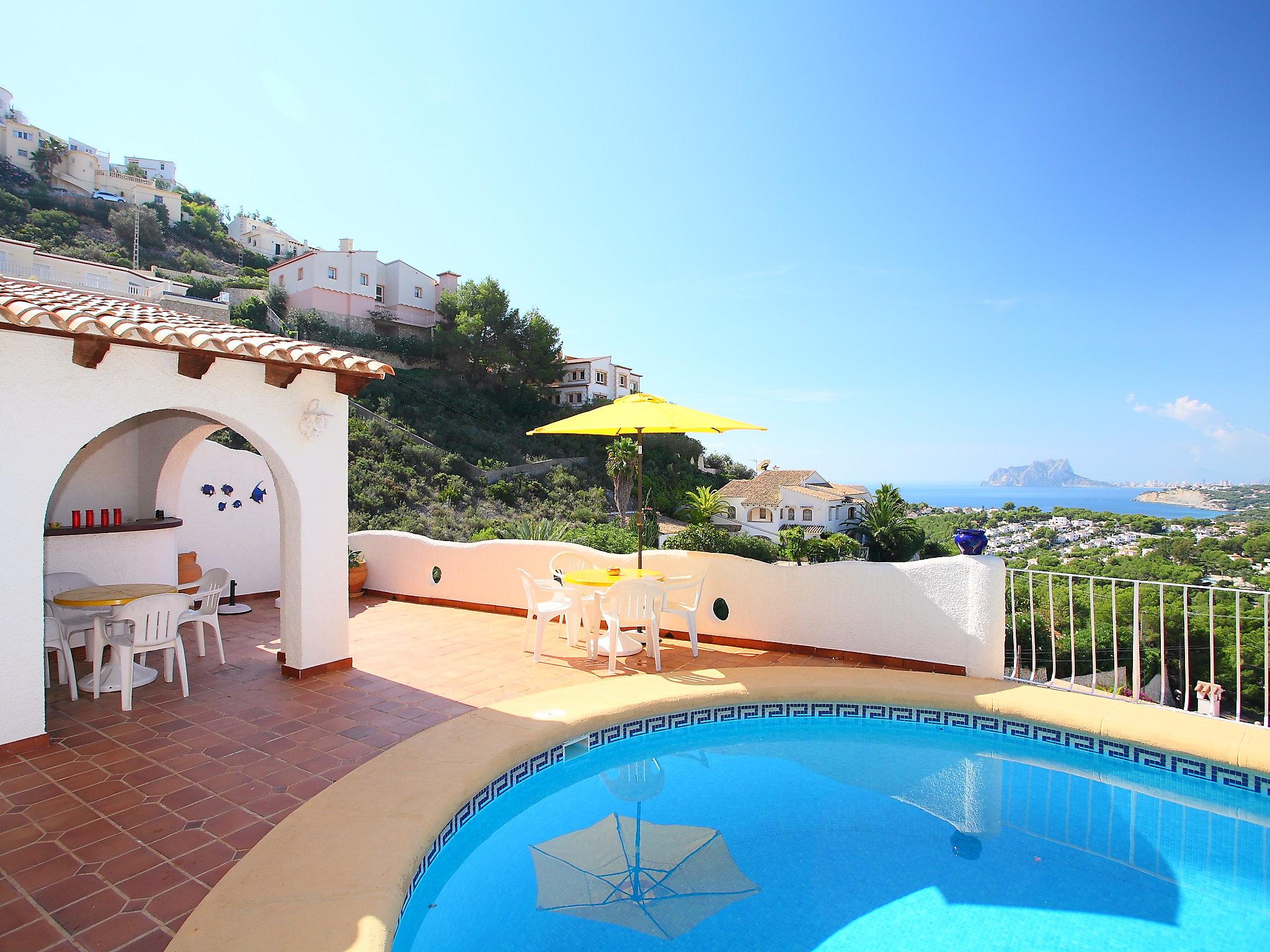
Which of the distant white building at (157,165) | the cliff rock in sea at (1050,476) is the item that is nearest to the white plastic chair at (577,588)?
the distant white building at (157,165)

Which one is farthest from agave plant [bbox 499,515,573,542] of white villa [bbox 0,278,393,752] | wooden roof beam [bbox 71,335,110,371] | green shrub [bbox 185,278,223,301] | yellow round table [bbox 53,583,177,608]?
green shrub [bbox 185,278,223,301]

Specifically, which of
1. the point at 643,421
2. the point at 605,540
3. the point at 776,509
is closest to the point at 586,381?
the point at 776,509

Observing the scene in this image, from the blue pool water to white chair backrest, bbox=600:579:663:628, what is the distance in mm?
1347

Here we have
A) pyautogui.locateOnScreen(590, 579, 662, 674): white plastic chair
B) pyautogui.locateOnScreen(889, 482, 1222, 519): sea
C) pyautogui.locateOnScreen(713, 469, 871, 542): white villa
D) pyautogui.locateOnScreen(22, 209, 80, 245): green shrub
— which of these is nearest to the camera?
pyautogui.locateOnScreen(590, 579, 662, 674): white plastic chair

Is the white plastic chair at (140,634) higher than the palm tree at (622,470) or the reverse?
the reverse

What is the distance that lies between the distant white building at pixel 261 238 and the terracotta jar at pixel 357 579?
2487 inches

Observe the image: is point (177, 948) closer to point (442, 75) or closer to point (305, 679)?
point (305, 679)

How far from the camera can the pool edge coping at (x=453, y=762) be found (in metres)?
2.43

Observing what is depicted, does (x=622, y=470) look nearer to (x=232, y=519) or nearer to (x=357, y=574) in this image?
(x=357, y=574)

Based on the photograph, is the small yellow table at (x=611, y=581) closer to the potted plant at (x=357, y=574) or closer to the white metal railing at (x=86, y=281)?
the potted plant at (x=357, y=574)

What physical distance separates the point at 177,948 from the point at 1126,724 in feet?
18.6

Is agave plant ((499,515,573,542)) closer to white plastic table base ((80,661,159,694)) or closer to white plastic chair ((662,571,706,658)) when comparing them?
white plastic chair ((662,571,706,658))

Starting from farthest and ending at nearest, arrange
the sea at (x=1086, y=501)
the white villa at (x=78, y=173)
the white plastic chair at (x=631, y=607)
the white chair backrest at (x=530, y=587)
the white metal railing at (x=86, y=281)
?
1. the white villa at (x=78, y=173)
2. the sea at (x=1086, y=501)
3. the white metal railing at (x=86, y=281)
4. the white chair backrest at (x=530, y=587)
5. the white plastic chair at (x=631, y=607)

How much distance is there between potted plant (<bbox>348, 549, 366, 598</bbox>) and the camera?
903 centimetres
